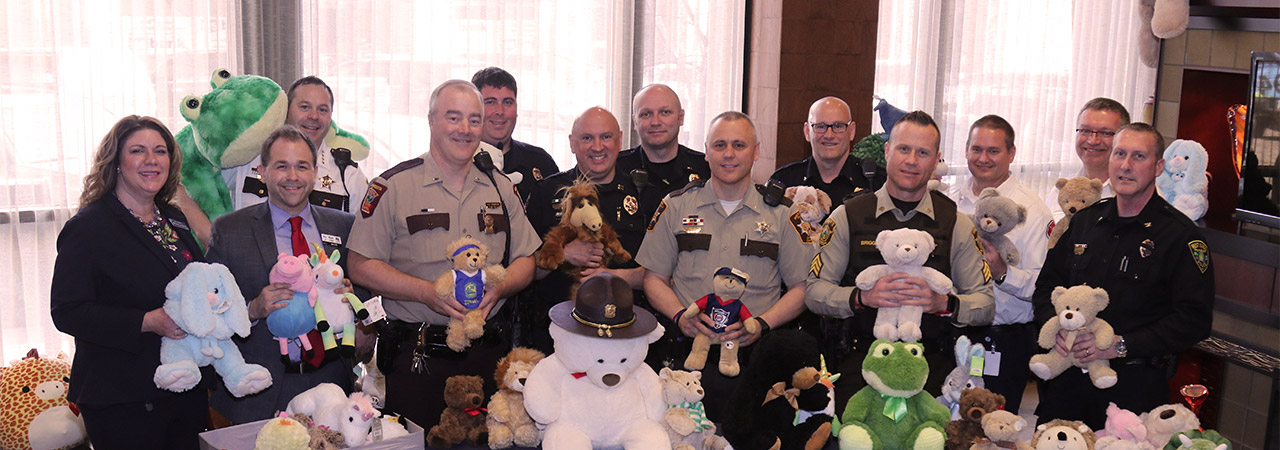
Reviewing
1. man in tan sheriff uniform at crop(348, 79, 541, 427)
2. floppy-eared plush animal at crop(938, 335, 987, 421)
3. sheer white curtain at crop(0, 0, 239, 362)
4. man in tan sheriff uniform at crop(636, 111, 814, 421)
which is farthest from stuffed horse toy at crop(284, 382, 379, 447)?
sheer white curtain at crop(0, 0, 239, 362)

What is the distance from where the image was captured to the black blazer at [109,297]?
9.23 feet

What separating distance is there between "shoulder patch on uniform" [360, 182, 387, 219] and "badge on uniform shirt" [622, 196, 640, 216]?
1.02 meters

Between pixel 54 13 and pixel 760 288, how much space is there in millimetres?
3561

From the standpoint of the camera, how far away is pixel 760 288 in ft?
11.5

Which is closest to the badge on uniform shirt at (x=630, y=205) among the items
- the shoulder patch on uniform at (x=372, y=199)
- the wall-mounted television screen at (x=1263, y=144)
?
the shoulder patch on uniform at (x=372, y=199)

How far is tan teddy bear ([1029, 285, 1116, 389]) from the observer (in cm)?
312

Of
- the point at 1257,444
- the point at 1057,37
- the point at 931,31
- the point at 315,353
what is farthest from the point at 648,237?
the point at 1057,37

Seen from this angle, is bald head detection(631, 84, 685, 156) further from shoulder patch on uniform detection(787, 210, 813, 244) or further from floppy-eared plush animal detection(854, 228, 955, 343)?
floppy-eared plush animal detection(854, 228, 955, 343)

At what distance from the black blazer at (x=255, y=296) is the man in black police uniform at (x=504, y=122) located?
130 centimetres

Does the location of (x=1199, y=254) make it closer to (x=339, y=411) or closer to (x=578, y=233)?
Answer: (x=578, y=233)

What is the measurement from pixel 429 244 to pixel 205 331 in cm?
80

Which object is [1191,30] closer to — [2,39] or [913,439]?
[913,439]

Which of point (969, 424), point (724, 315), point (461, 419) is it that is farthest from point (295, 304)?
point (969, 424)

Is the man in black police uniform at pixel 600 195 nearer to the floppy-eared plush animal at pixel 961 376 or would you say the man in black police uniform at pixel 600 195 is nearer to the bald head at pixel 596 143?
the bald head at pixel 596 143
